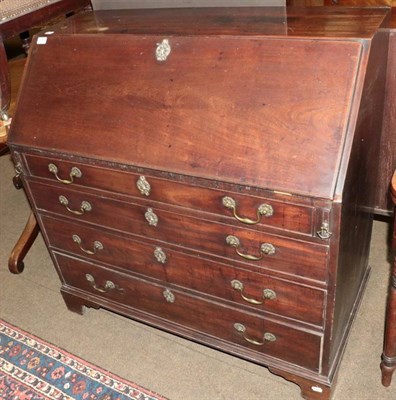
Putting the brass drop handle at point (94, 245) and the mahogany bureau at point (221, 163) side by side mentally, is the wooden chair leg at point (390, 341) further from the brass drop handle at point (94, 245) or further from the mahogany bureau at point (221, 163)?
the brass drop handle at point (94, 245)

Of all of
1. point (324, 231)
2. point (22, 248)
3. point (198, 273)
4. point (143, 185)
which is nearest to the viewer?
point (324, 231)

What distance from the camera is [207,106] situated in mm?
1279

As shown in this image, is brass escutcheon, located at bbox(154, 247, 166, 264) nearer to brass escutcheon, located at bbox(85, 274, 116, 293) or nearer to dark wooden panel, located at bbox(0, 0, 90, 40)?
brass escutcheon, located at bbox(85, 274, 116, 293)

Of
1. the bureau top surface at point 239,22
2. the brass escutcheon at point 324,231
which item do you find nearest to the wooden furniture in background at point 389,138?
the bureau top surface at point 239,22

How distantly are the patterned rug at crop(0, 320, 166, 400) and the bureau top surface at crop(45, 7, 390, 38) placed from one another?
1.28 meters

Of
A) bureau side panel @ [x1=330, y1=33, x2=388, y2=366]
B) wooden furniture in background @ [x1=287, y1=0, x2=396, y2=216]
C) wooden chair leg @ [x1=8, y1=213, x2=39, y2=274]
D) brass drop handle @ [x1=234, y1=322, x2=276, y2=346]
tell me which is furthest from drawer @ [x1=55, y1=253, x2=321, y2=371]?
wooden furniture in background @ [x1=287, y1=0, x2=396, y2=216]

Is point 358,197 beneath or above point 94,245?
above

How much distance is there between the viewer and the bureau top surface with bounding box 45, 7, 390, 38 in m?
1.29

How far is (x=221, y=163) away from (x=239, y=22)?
51cm

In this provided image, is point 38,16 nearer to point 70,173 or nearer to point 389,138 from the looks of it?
point 70,173

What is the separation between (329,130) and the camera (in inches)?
44.6

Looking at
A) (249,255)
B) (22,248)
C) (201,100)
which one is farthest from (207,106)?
(22,248)

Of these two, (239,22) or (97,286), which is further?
(97,286)

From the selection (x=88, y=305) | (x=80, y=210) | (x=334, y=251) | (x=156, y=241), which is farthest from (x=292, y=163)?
(x=88, y=305)
